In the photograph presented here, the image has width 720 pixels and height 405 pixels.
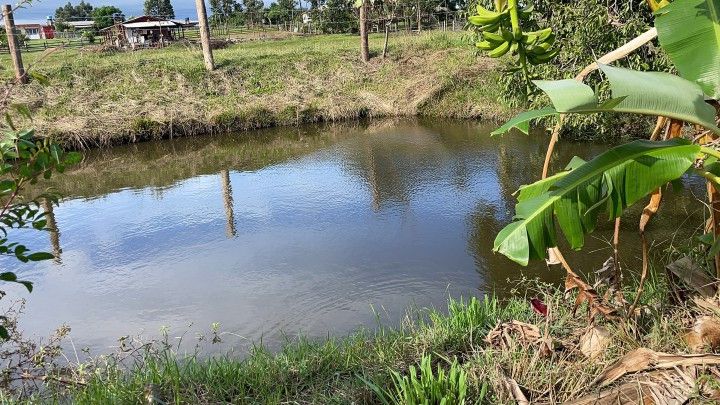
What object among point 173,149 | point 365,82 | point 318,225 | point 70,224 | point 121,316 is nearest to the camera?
point 121,316

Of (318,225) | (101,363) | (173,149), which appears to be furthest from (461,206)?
(173,149)

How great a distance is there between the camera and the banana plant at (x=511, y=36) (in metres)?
1.70

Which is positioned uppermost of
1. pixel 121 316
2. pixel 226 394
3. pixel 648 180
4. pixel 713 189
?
pixel 648 180

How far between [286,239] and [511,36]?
460cm

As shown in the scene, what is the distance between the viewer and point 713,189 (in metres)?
2.12

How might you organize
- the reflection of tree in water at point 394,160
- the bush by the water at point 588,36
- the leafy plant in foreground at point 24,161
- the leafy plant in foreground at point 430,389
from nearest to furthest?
the leafy plant in foreground at point 24,161 → the leafy plant in foreground at point 430,389 → the bush by the water at point 588,36 → the reflection of tree in water at point 394,160

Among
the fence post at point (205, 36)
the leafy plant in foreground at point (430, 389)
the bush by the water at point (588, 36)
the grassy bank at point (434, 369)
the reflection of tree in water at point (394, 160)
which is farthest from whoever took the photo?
the fence post at point (205, 36)

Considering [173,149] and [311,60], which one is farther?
[311,60]

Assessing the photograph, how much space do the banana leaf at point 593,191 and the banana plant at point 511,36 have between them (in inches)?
14.2

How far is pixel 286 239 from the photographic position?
6.03m

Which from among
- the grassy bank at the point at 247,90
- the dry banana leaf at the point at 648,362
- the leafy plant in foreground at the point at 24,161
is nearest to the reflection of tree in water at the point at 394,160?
the grassy bank at the point at 247,90

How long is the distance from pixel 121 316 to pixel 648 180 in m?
4.17

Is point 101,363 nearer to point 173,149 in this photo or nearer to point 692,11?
point 692,11

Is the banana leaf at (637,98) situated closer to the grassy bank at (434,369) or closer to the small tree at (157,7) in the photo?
the grassy bank at (434,369)
